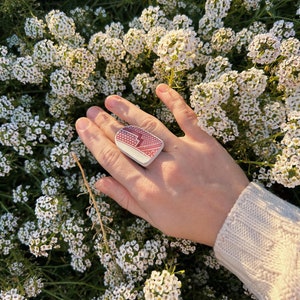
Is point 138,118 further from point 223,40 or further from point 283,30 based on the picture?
point 283,30

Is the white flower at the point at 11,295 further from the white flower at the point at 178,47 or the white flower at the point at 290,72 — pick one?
the white flower at the point at 290,72

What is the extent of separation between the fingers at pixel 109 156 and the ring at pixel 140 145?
53mm

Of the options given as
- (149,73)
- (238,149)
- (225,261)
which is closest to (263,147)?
(238,149)

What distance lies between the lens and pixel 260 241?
274cm

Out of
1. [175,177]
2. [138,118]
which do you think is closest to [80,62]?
[138,118]

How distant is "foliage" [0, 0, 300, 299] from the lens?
9.53 feet

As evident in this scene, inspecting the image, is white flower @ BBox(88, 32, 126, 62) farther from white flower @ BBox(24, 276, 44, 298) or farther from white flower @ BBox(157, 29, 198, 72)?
white flower @ BBox(24, 276, 44, 298)

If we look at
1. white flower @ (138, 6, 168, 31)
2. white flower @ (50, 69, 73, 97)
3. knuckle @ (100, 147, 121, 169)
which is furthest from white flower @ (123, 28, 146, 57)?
knuckle @ (100, 147, 121, 169)

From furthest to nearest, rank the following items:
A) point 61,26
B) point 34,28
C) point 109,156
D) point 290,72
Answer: point 34,28, point 61,26, point 109,156, point 290,72

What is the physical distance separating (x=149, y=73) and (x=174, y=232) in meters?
1.28

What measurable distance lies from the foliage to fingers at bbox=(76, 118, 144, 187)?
24 cm

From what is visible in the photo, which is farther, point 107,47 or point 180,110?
point 107,47

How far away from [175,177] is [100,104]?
1056mm

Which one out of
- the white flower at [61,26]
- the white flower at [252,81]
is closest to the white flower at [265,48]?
the white flower at [252,81]
